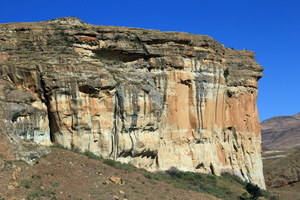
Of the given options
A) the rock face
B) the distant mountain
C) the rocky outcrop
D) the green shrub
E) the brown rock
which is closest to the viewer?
the green shrub

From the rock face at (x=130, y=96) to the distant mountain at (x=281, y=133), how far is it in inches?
3430

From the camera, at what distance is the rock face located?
28.0 m

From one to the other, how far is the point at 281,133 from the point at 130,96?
14559 centimetres

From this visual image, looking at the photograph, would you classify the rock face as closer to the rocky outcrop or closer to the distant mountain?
the rocky outcrop

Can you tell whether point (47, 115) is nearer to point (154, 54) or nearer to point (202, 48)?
point (154, 54)

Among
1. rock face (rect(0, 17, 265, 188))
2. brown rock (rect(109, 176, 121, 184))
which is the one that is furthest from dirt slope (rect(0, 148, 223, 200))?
rock face (rect(0, 17, 265, 188))

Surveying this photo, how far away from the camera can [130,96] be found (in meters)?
30.5

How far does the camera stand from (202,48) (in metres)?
36.8

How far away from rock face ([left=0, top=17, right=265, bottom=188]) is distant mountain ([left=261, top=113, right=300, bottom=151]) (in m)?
87.1

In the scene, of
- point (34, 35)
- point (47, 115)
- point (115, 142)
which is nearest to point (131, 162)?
point (115, 142)

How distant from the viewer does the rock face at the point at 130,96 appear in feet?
92.0

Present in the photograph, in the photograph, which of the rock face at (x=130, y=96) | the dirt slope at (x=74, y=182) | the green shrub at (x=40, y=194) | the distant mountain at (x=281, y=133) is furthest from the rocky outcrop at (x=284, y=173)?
the distant mountain at (x=281, y=133)

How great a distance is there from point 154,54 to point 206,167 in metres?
9.99

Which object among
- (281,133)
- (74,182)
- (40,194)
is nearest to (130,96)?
(74,182)
